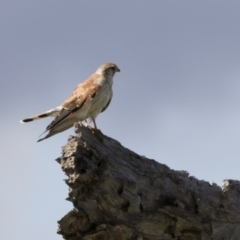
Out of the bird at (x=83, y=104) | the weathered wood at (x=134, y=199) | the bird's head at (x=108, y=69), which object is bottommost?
the weathered wood at (x=134, y=199)

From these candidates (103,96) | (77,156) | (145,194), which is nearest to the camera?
(77,156)

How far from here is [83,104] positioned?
10.3 m

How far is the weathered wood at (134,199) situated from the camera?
6945 mm

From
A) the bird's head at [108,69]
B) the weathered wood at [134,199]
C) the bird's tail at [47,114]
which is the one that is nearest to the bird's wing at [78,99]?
the bird's tail at [47,114]

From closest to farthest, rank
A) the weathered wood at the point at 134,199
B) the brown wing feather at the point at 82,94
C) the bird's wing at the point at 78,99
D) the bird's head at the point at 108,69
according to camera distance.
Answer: the weathered wood at the point at 134,199, the bird's wing at the point at 78,99, the brown wing feather at the point at 82,94, the bird's head at the point at 108,69

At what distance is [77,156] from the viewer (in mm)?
6906

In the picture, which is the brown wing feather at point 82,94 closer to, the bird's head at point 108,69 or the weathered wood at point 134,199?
the bird's head at point 108,69

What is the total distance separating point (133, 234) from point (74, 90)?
12.7ft

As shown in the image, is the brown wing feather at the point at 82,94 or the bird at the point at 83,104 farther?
the brown wing feather at the point at 82,94

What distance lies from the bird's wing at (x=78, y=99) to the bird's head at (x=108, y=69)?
450 mm

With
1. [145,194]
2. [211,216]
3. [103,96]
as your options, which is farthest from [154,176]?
[103,96]

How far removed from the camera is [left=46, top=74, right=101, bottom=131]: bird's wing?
396 inches

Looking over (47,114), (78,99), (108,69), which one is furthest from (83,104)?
(108,69)

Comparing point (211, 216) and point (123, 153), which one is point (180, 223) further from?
point (123, 153)
